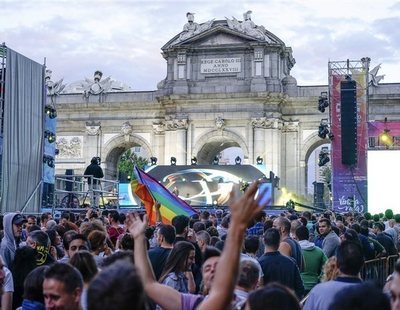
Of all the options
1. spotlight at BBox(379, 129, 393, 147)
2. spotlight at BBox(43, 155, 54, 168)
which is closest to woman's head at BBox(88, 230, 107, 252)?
spotlight at BBox(43, 155, 54, 168)

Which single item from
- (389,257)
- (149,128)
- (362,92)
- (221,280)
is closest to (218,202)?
(362,92)

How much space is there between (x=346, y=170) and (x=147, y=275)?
91.8 ft

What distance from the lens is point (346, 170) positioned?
31688 mm

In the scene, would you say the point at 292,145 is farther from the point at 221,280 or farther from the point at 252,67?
the point at 221,280

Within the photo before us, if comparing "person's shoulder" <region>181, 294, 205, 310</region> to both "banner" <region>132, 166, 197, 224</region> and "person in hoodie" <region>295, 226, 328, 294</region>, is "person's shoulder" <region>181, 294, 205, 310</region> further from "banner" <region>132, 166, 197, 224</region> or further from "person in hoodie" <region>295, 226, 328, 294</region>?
"banner" <region>132, 166, 197, 224</region>

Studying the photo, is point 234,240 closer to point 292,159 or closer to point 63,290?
point 63,290

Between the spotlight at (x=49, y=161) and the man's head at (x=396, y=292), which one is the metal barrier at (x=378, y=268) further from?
the spotlight at (x=49, y=161)

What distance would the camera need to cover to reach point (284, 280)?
7699 mm

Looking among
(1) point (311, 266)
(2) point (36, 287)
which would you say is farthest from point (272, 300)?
(1) point (311, 266)

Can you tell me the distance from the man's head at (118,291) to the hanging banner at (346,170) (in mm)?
28871

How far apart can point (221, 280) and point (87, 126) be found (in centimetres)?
4588

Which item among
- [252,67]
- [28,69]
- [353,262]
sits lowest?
[353,262]

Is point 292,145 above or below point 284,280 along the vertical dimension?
above

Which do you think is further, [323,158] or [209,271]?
[323,158]
